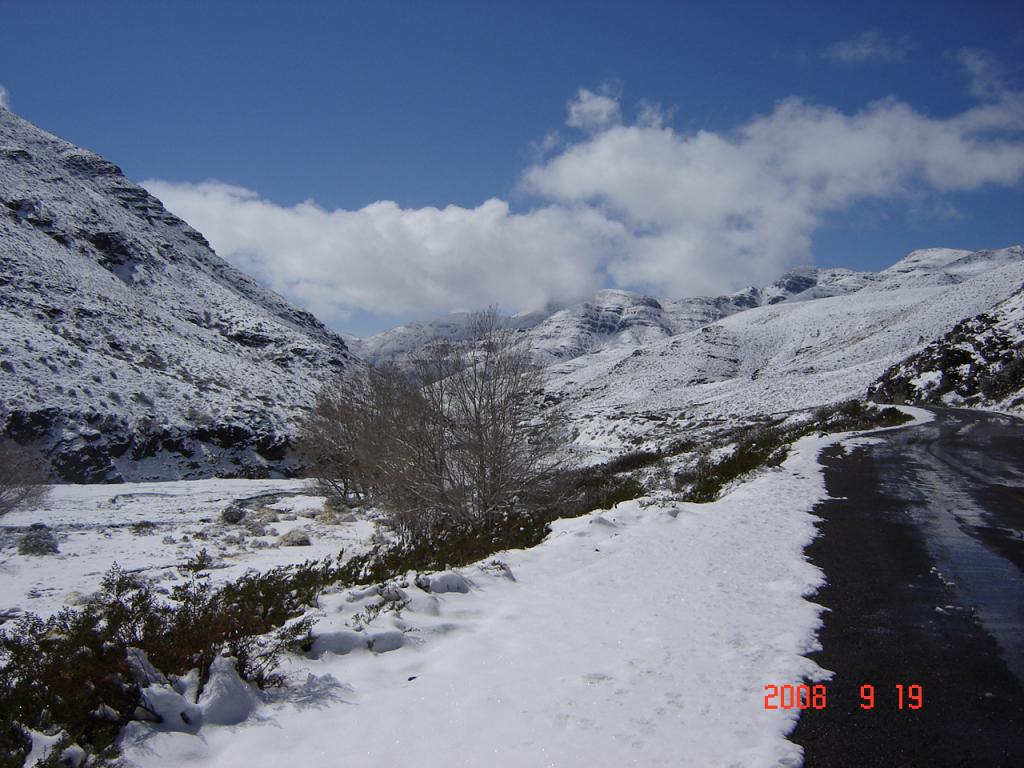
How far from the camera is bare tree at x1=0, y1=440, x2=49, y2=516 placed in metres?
19.2

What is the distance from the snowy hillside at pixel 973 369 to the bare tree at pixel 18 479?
147 ft

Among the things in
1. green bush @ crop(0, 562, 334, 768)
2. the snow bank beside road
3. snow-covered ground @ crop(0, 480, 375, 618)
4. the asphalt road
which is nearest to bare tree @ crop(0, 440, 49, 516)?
snow-covered ground @ crop(0, 480, 375, 618)

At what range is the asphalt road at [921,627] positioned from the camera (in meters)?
3.16

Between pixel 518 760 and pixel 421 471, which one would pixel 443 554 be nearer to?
pixel 518 760

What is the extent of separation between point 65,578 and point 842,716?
49.7ft

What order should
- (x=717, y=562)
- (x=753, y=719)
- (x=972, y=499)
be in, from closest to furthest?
(x=753, y=719)
(x=717, y=562)
(x=972, y=499)

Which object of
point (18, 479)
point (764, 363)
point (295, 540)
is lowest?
point (295, 540)

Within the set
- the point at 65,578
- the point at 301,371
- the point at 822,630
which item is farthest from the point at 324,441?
the point at 301,371

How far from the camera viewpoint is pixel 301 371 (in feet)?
214

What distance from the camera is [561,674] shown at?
4062mm
